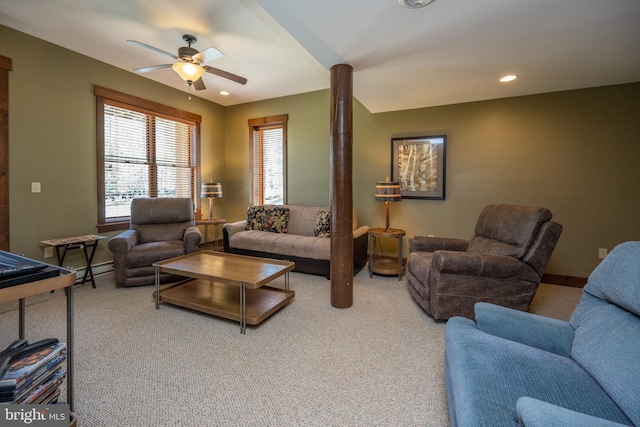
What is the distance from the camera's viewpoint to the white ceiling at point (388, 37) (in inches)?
78.7

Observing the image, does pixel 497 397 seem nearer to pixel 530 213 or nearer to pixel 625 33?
pixel 530 213

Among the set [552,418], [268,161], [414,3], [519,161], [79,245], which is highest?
[414,3]

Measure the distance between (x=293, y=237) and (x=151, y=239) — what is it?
1.88 metres

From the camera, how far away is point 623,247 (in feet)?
4.21

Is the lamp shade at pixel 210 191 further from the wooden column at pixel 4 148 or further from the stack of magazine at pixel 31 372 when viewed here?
the stack of magazine at pixel 31 372

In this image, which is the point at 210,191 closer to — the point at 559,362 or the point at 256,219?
the point at 256,219

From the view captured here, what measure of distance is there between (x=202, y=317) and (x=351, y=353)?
55.9 inches

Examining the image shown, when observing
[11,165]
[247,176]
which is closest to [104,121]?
[11,165]

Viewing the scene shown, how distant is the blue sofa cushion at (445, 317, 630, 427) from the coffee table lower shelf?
5.28ft

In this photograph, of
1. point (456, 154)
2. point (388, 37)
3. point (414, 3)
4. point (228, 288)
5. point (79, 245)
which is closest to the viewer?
point (414, 3)

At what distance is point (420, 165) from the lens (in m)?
4.20

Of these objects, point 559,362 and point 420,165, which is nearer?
point 559,362

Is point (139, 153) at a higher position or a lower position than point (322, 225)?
higher

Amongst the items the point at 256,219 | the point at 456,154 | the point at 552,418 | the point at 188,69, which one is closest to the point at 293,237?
the point at 256,219
